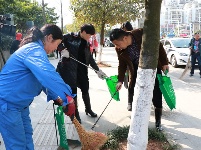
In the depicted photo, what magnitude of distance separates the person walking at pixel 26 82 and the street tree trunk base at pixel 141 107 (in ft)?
2.49

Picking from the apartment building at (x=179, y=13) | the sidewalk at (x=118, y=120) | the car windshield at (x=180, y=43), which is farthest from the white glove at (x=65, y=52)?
the apartment building at (x=179, y=13)

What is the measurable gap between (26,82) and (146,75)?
1.21 meters

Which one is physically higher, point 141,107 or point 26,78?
point 26,78

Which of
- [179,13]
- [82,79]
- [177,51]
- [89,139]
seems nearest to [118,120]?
[82,79]

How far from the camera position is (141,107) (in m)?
2.86

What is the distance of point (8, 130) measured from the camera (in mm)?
2453

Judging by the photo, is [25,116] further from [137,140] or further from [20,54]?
[137,140]

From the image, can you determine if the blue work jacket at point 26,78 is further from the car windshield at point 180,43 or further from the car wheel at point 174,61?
the car windshield at point 180,43

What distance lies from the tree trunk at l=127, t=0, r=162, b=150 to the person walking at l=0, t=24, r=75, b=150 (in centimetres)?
78

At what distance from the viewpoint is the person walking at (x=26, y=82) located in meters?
2.16

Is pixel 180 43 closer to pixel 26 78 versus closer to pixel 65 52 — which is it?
pixel 65 52

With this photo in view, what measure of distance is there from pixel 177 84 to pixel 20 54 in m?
6.50

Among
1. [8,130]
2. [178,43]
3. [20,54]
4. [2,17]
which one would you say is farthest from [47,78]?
[178,43]

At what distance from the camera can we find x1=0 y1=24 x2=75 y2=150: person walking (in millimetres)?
2160
